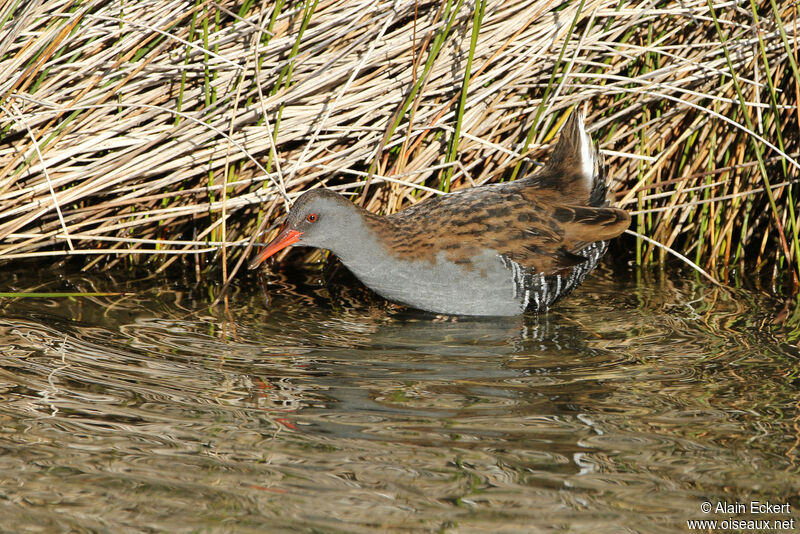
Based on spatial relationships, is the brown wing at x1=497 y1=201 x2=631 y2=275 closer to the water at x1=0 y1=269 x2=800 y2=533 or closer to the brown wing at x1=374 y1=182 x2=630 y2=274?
the brown wing at x1=374 y1=182 x2=630 y2=274

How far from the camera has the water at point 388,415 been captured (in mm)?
2074

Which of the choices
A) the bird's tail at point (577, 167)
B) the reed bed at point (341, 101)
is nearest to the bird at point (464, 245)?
the bird's tail at point (577, 167)

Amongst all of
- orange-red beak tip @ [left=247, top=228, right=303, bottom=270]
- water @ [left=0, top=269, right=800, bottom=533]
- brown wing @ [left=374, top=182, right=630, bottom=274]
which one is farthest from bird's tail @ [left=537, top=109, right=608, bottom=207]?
orange-red beak tip @ [left=247, top=228, right=303, bottom=270]

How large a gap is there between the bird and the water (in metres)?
0.14

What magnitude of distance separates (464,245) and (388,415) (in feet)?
3.59

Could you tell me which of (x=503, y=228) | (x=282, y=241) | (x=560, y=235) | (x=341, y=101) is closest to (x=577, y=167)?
(x=560, y=235)

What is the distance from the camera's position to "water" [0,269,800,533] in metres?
2.07

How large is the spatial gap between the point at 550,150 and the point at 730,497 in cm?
229

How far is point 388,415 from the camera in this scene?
2.59 m

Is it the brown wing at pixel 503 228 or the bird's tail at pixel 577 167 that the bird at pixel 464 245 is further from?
the bird's tail at pixel 577 167

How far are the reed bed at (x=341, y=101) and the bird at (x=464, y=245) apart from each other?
0.30 metres

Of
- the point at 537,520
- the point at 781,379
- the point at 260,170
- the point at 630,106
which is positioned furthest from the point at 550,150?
the point at 537,520

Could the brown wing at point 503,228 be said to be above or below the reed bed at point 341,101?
below

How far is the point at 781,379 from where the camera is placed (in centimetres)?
287
